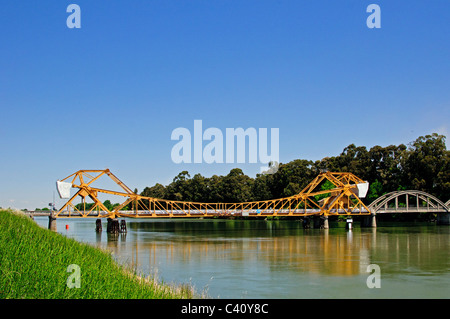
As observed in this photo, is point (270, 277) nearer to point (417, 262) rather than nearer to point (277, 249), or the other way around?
point (417, 262)

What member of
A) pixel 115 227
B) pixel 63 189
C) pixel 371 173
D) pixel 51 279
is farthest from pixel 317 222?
pixel 51 279

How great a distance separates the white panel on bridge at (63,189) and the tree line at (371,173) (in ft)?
186

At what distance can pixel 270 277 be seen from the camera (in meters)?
26.4

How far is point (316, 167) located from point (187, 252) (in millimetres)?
78100

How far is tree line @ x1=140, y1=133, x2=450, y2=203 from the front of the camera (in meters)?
89.6

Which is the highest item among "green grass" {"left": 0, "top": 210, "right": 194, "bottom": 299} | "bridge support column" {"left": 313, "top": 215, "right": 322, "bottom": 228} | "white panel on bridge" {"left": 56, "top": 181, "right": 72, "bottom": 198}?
"white panel on bridge" {"left": 56, "top": 181, "right": 72, "bottom": 198}

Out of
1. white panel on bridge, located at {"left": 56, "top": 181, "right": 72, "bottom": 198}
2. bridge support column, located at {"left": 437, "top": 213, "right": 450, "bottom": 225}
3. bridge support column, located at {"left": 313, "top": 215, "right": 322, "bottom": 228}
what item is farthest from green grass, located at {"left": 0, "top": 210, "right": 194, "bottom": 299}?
bridge support column, located at {"left": 437, "top": 213, "right": 450, "bottom": 225}

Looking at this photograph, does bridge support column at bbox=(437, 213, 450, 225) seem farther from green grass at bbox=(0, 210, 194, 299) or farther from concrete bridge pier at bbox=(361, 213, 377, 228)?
green grass at bbox=(0, 210, 194, 299)

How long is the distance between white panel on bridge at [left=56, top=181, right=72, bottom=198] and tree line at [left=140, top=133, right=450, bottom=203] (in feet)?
186

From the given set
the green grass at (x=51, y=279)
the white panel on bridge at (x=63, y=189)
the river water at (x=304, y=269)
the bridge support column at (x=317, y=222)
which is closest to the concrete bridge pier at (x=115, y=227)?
the white panel on bridge at (x=63, y=189)

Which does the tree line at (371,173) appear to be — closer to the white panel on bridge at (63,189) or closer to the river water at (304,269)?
the river water at (304,269)

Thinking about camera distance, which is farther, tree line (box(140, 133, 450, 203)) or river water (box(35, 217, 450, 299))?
tree line (box(140, 133, 450, 203))

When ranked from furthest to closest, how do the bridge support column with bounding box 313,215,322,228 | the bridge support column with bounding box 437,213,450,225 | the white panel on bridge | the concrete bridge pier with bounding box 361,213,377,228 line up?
the bridge support column with bounding box 437,213,450,225 < the bridge support column with bounding box 313,215,322,228 < the concrete bridge pier with bounding box 361,213,377,228 < the white panel on bridge
